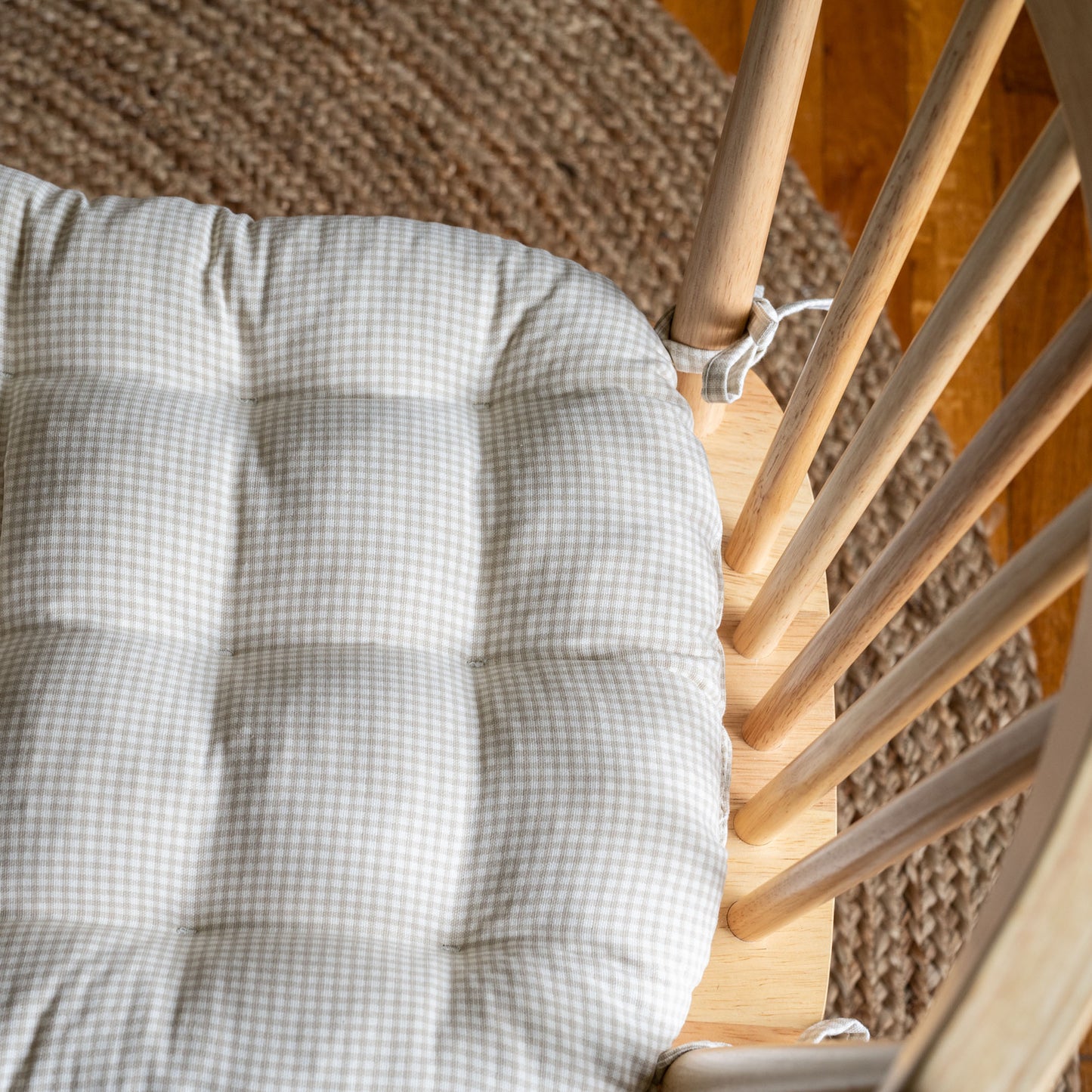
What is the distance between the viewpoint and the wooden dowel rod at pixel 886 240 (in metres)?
0.41

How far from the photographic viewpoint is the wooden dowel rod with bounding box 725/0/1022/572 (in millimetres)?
406

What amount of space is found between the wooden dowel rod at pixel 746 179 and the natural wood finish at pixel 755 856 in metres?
0.08

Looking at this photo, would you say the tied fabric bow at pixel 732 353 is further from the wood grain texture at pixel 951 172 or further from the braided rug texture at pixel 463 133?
the wood grain texture at pixel 951 172

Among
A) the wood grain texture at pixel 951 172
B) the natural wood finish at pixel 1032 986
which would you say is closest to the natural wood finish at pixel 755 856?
the natural wood finish at pixel 1032 986

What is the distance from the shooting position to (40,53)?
42.4 inches

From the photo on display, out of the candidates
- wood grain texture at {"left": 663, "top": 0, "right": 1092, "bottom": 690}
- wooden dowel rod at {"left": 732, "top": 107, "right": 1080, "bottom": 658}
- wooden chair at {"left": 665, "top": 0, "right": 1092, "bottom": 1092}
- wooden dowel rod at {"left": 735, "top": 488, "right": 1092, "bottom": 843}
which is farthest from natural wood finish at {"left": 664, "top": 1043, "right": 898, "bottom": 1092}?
wood grain texture at {"left": 663, "top": 0, "right": 1092, "bottom": 690}

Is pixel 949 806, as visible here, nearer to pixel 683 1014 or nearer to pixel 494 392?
pixel 683 1014

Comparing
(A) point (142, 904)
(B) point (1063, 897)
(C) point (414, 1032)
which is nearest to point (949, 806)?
(B) point (1063, 897)

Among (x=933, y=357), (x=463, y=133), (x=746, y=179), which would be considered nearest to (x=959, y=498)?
(x=933, y=357)

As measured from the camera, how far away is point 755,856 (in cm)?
60

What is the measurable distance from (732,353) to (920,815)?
0.30 m

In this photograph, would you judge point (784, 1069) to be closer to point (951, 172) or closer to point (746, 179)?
point (746, 179)

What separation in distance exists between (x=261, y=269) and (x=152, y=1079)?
391mm

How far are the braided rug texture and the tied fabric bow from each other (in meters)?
0.46
